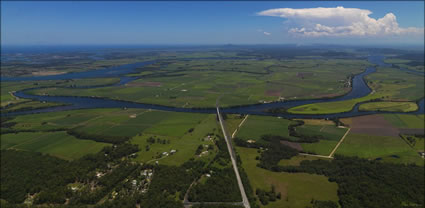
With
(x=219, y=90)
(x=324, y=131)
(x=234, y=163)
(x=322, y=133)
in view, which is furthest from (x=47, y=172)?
(x=219, y=90)

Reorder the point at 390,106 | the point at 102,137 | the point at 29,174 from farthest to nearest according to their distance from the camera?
the point at 390,106 → the point at 102,137 → the point at 29,174

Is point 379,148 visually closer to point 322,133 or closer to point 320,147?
point 322,133

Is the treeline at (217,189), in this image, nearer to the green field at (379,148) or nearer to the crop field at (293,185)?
the crop field at (293,185)

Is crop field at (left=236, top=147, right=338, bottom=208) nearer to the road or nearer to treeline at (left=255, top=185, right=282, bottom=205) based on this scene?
treeline at (left=255, top=185, right=282, bottom=205)

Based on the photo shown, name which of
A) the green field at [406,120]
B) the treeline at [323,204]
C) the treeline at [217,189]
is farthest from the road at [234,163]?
the green field at [406,120]

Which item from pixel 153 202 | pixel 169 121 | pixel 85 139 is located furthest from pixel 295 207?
pixel 85 139

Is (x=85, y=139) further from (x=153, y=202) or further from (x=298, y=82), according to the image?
(x=298, y=82)

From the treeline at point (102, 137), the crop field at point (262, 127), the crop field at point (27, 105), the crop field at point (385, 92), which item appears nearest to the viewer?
the treeline at point (102, 137)
